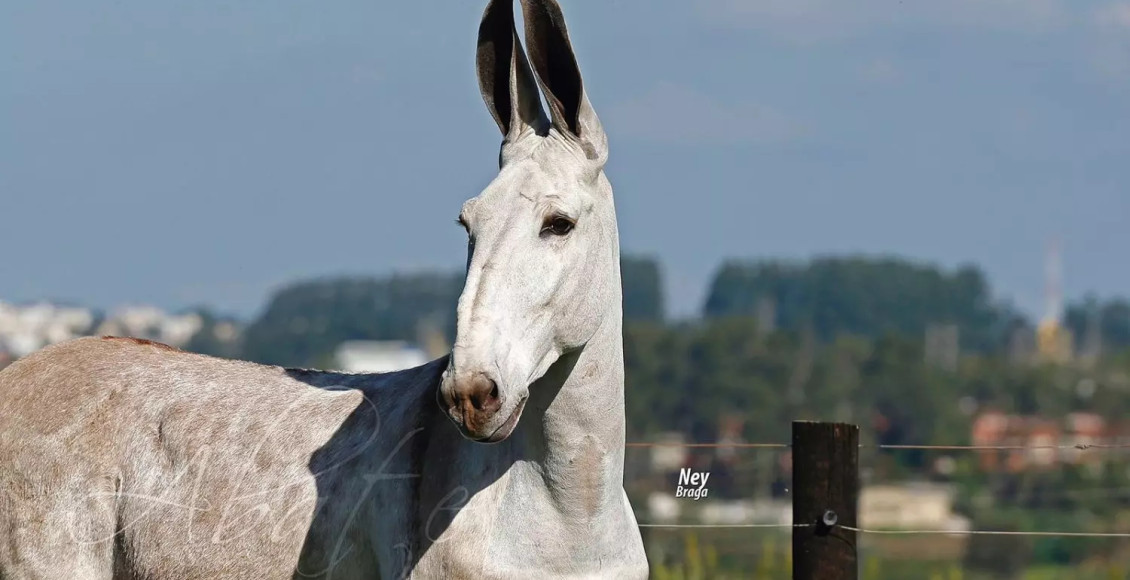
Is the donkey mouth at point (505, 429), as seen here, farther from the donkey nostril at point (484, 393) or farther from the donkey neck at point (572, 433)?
the donkey neck at point (572, 433)

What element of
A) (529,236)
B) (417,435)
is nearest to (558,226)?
(529,236)

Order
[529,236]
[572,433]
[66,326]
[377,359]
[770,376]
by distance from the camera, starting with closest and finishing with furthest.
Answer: [529,236] < [572,433] < [66,326] < [377,359] < [770,376]

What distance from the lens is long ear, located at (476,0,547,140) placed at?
5152 millimetres

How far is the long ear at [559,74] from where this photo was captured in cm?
495

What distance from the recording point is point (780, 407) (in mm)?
117625

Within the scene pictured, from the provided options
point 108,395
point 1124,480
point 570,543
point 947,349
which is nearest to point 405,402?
point 570,543

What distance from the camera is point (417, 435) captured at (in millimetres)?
5273

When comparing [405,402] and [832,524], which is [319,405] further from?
[832,524]

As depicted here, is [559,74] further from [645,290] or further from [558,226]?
[645,290]

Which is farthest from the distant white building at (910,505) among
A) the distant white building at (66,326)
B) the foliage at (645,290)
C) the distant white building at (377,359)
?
the foliage at (645,290)

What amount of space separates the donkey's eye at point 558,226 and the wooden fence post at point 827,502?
2279 mm

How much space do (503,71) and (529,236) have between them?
78 centimetres

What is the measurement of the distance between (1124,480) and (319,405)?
5929cm

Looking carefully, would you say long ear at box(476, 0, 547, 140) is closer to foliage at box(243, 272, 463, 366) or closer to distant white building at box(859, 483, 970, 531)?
distant white building at box(859, 483, 970, 531)
